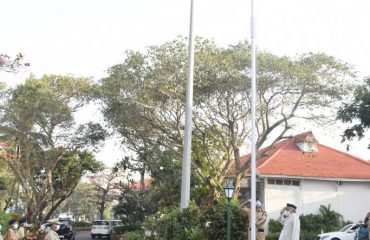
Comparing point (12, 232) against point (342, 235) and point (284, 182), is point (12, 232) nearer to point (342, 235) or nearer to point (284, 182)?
point (342, 235)

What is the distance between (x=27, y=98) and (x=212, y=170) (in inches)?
469

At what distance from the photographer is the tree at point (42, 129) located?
31391 millimetres

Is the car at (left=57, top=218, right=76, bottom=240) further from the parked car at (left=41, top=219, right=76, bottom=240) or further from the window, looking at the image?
the window

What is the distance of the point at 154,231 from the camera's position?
20562mm

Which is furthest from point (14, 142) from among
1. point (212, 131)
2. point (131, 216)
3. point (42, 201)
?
point (212, 131)

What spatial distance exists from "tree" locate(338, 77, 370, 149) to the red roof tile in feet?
30.0

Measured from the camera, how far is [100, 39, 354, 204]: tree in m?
21.7

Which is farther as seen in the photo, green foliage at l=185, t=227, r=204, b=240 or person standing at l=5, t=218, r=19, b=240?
green foliage at l=185, t=227, r=204, b=240

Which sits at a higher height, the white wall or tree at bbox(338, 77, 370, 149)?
tree at bbox(338, 77, 370, 149)

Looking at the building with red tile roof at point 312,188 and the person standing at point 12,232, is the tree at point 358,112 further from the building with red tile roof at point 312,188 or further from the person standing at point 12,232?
the person standing at point 12,232

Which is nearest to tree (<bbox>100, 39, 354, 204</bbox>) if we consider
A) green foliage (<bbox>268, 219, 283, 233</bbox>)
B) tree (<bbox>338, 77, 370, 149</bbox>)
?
tree (<bbox>338, 77, 370, 149</bbox>)

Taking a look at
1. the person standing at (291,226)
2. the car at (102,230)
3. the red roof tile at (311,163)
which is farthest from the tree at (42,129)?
the person standing at (291,226)

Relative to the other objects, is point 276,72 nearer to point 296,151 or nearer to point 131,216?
point 296,151

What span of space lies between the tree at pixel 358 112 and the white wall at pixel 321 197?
1082cm
